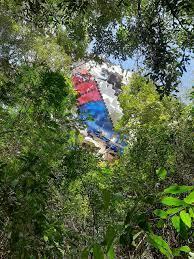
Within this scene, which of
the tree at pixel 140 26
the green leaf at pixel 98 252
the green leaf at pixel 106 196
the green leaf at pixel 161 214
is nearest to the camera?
the green leaf at pixel 98 252

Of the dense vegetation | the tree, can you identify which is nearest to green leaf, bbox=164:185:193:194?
the dense vegetation

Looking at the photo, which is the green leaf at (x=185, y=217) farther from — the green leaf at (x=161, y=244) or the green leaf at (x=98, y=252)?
the green leaf at (x=98, y=252)

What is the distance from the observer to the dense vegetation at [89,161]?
1.54m

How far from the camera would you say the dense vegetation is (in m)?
1.54

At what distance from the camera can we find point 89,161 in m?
9.07

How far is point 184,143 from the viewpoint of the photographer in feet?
45.2

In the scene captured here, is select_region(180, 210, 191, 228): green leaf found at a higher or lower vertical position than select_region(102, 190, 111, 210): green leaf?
lower

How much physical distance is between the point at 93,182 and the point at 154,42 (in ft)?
18.8

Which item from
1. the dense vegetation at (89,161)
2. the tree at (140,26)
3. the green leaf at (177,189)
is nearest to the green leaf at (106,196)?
the dense vegetation at (89,161)

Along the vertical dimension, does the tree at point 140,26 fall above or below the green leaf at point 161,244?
above

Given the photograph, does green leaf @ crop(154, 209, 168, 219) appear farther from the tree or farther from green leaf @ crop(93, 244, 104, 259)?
the tree

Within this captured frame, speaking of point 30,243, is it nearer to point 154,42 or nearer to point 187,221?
point 187,221

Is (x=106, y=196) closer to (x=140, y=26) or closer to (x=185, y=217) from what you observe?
(x=185, y=217)

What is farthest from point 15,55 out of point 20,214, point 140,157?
point 20,214
